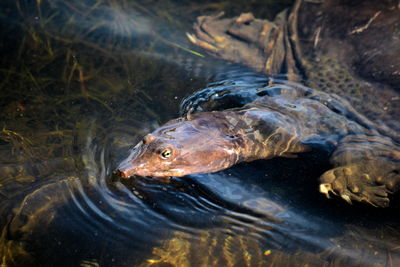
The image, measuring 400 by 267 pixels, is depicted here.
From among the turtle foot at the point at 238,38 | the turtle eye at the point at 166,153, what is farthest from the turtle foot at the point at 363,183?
the turtle foot at the point at 238,38

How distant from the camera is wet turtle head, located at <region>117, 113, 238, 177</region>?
9.07ft

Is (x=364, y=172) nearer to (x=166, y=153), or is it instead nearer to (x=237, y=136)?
(x=237, y=136)

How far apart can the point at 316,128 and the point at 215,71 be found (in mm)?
1531

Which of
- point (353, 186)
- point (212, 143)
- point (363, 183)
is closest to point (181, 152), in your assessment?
point (212, 143)

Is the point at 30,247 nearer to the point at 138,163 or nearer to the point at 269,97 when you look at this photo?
the point at 138,163

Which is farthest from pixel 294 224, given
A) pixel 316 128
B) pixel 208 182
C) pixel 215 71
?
pixel 215 71

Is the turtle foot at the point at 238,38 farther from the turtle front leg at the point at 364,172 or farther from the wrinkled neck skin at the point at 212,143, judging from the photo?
the turtle front leg at the point at 364,172

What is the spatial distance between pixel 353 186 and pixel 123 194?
197 centimetres

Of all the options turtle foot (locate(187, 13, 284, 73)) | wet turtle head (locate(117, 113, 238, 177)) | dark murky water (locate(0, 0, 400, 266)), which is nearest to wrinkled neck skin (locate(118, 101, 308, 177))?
wet turtle head (locate(117, 113, 238, 177))

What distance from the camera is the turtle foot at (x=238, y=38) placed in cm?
467

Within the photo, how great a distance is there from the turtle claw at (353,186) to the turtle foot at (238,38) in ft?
6.46

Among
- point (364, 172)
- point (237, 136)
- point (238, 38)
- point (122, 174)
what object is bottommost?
point (122, 174)

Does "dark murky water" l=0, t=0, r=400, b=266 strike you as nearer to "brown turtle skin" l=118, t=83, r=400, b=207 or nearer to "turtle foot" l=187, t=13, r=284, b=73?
"brown turtle skin" l=118, t=83, r=400, b=207

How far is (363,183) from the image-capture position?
2.99 m
